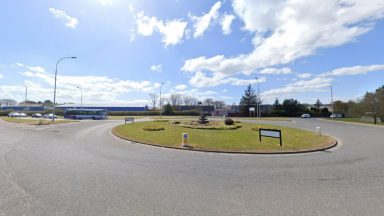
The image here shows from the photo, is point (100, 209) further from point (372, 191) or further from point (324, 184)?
point (372, 191)

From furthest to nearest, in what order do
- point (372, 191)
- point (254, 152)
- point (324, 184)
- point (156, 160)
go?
point (254, 152) → point (156, 160) → point (324, 184) → point (372, 191)

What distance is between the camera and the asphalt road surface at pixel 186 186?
441cm

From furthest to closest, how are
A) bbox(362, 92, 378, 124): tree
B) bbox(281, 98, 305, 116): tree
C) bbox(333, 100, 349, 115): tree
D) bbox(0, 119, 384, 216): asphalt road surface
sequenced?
bbox(281, 98, 305, 116): tree → bbox(333, 100, 349, 115): tree → bbox(362, 92, 378, 124): tree → bbox(0, 119, 384, 216): asphalt road surface

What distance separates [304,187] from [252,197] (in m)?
1.79

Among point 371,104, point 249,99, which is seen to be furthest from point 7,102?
point 371,104

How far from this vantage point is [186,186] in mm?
5816

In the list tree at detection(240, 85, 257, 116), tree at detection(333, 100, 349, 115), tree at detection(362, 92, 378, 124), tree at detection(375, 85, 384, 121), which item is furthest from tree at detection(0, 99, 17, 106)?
tree at detection(333, 100, 349, 115)

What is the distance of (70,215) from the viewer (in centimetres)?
403

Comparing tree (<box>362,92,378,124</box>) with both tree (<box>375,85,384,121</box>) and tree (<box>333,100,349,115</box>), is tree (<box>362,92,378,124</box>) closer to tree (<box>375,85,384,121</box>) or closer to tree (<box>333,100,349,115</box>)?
tree (<box>375,85,384,121</box>)

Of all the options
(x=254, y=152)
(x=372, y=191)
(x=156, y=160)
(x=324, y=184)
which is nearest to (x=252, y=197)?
(x=324, y=184)

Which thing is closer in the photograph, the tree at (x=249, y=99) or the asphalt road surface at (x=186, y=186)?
the asphalt road surface at (x=186, y=186)

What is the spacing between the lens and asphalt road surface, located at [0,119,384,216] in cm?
441

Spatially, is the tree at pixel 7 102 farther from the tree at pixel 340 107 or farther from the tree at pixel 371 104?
the tree at pixel 340 107

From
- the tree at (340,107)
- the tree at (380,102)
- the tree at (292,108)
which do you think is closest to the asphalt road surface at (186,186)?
the tree at (380,102)
